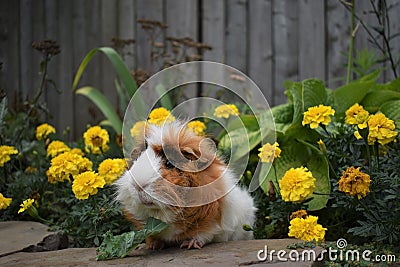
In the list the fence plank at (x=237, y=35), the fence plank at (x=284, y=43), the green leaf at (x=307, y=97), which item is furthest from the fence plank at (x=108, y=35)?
the green leaf at (x=307, y=97)

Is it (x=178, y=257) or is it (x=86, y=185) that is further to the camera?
(x=86, y=185)

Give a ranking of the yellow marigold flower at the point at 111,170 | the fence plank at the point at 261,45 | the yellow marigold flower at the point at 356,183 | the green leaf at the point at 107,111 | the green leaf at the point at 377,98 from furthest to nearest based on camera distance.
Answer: the fence plank at the point at 261,45 → the green leaf at the point at 107,111 → the green leaf at the point at 377,98 → the yellow marigold flower at the point at 111,170 → the yellow marigold flower at the point at 356,183

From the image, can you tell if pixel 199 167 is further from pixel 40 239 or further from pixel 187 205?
pixel 40 239

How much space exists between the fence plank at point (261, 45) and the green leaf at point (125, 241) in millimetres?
2958

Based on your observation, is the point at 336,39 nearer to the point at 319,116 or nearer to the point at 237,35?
the point at 237,35

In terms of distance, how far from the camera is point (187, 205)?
182 cm

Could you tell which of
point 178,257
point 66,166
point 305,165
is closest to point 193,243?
point 178,257

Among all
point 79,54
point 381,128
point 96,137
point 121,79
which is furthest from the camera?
point 79,54

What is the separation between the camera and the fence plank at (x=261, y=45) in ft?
15.4

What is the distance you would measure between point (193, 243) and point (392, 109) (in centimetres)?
141

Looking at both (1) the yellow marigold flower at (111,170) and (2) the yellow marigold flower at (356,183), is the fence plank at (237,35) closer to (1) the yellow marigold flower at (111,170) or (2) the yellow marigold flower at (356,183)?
(1) the yellow marigold flower at (111,170)

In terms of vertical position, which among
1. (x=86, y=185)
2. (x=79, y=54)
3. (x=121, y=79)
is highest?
(x=79, y=54)

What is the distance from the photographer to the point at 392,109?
276 centimetres

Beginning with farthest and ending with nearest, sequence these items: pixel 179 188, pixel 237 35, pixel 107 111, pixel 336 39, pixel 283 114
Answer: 1. pixel 237 35
2. pixel 336 39
3. pixel 107 111
4. pixel 283 114
5. pixel 179 188
